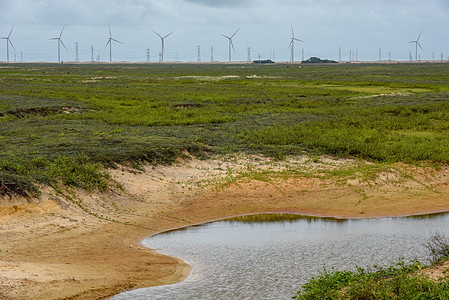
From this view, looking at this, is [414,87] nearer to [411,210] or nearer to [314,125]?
[314,125]

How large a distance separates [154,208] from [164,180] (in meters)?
2.58

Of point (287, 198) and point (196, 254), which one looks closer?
point (196, 254)

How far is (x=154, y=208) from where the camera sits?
1903cm

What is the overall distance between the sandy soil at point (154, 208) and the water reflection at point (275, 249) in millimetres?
676

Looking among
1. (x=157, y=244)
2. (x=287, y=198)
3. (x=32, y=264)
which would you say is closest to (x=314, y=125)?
(x=287, y=198)

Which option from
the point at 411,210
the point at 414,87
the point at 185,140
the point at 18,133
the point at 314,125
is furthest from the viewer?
the point at 414,87

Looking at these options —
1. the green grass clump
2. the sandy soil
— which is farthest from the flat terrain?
the green grass clump

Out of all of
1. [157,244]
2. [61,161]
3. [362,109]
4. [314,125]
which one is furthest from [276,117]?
[157,244]

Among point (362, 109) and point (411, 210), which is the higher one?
point (362, 109)

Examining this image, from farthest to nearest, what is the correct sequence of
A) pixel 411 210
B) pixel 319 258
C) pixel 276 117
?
pixel 276 117, pixel 411 210, pixel 319 258

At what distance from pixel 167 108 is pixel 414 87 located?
38.1m

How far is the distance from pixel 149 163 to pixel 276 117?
1650 cm

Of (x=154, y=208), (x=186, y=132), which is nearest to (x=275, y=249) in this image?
(x=154, y=208)

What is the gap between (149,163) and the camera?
22.4 metres
